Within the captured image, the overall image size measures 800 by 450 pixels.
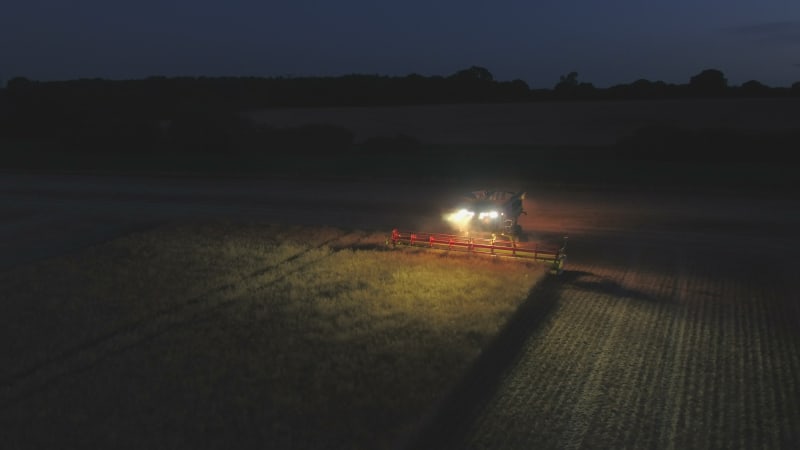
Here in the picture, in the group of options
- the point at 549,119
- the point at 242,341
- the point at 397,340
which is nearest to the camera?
the point at 397,340

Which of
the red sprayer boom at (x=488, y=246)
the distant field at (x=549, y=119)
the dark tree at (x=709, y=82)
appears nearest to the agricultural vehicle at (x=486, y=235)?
the red sprayer boom at (x=488, y=246)

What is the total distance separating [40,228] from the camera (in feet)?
60.2

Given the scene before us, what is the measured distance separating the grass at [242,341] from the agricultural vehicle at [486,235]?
381 mm

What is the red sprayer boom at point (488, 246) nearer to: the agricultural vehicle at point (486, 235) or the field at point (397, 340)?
the agricultural vehicle at point (486, 235)

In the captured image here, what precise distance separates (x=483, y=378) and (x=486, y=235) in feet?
26.9

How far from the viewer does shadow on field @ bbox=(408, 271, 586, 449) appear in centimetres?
685

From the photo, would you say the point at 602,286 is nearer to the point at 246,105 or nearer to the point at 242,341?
the point at 242,341

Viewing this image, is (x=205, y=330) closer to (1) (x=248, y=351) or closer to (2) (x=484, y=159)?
(1) (x=248, y=351)

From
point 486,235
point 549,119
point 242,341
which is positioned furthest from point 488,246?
point 549,119

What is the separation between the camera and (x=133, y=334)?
32.0 feet

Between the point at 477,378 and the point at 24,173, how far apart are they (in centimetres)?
3287

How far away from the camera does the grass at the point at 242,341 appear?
7.07 metres

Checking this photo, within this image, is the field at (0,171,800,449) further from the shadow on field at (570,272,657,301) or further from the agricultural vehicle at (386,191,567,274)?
the agricultural vehicle at (386,191,567,274)

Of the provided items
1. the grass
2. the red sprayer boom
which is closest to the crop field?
the grass
